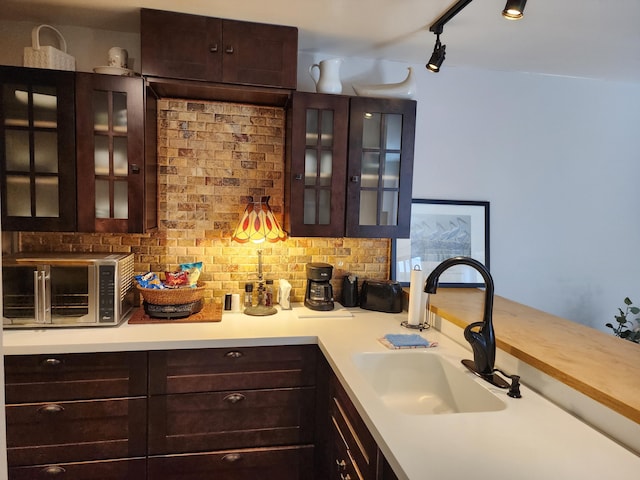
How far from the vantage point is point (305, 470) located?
2049mm

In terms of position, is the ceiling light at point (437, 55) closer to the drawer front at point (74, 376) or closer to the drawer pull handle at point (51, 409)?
the drawer front at point (74, 376)

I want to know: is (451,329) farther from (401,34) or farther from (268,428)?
(401,34)

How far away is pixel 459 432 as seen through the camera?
1159 millimetres

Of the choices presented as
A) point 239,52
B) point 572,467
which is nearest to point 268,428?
point 572,467

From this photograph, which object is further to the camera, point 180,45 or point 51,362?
point 180,45

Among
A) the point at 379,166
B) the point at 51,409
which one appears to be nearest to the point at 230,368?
the point at 51,409

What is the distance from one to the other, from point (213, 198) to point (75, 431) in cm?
128

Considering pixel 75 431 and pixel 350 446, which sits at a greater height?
pixel 350 446

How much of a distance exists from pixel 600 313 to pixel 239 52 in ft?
9.36

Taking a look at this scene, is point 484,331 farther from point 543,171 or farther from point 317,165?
point 543,171

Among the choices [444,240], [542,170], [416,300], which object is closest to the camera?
[416,300]

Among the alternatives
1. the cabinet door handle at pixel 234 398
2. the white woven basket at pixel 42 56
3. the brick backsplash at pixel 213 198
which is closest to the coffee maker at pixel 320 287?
the brick backsplash at pixel 213 198

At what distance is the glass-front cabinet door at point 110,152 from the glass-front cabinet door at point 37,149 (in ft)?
0.16

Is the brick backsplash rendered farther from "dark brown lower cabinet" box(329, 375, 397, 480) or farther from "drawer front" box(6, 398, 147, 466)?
"dark brown lower cabinet" box(329, 375, 397, 480)
